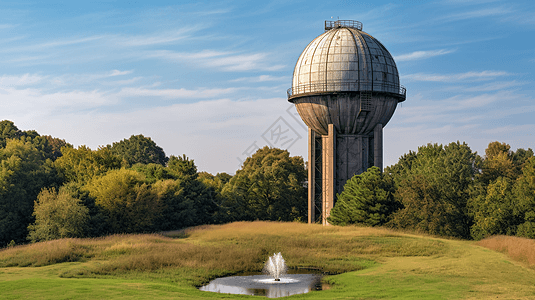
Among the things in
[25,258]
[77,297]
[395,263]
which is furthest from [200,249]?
[77,297]

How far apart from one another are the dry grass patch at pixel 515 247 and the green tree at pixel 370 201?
32.4 ft

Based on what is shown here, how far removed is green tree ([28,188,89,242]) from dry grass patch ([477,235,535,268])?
31797 millimetres

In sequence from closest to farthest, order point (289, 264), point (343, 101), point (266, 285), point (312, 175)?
point (266, 285)
point (289, 264)
point (343, 101)
point (312, 175)

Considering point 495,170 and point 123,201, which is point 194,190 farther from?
point 495,170

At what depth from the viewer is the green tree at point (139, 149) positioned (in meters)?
103

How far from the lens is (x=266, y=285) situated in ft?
79.5

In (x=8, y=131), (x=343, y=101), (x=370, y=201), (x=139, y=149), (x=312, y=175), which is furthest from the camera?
(x=139, y=149)

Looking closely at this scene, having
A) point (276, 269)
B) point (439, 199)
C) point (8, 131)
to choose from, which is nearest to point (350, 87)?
point (439, 199)

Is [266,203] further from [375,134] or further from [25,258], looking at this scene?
[25,258]

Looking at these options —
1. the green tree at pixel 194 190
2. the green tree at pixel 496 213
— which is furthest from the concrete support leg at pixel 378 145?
the green tree at pixel 194 190

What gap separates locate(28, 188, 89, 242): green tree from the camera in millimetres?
40531

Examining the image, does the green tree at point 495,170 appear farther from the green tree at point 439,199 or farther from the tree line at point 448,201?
the green tree at point 439,199

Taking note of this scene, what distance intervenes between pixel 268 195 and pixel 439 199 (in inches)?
994

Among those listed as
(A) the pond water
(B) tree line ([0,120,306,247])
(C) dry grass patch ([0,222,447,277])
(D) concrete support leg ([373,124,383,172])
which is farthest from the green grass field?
(D) concrete support leg ([373,124,383,172])
